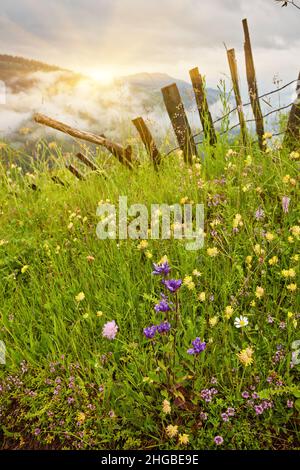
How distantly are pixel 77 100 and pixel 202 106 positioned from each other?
357 inches

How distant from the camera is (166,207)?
3846mm

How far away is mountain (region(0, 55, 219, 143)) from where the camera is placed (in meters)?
4.90

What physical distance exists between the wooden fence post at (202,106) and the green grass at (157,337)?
0.77 meters

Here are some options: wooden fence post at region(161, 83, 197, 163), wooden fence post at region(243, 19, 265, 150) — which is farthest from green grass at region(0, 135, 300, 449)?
wooden fence post at region(161, 83, 197, 163)

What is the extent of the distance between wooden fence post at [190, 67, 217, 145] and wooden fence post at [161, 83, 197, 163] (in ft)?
0.67

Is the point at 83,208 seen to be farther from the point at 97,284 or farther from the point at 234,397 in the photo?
the point at 234,397

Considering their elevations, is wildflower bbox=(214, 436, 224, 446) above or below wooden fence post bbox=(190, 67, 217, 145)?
below

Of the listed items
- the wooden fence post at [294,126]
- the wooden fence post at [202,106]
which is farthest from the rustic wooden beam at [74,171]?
the wooden fence post at [294,126]

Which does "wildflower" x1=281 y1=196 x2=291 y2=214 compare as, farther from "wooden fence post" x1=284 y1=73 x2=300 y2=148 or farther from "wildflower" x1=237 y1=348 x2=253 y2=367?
"wooden fence post" x1=284 y1=73 x2=300 y2=148

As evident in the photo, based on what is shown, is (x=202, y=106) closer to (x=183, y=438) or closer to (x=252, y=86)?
(x=252, y=86)

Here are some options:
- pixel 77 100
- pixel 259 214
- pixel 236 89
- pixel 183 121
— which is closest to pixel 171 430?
pixel 259 214
